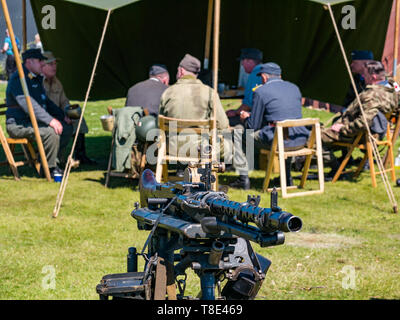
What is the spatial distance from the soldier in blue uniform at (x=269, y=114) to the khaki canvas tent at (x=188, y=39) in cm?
290

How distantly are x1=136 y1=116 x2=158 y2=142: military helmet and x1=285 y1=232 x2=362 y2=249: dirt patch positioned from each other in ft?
8.61

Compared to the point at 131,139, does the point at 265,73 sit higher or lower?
higher

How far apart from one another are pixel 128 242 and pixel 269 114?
3048 mm

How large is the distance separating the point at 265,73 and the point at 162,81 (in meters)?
1.53

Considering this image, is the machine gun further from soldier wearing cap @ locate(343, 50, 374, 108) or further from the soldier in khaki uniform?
soldier wearing cap @ locate(343, 50, 374, 108)

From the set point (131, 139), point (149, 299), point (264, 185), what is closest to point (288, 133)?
point (264, 185)

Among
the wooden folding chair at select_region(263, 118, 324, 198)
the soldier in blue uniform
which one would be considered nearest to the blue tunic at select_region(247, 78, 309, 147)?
the soldier in blue uniform

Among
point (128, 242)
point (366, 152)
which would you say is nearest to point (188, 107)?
point (128, 242)

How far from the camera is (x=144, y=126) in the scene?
8273 millimetres

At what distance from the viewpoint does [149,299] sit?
2.88m

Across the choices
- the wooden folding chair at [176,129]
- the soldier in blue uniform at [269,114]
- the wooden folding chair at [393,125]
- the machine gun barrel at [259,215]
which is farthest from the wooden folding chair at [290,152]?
the machine gun barrel at [259,215]

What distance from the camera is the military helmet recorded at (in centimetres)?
827
